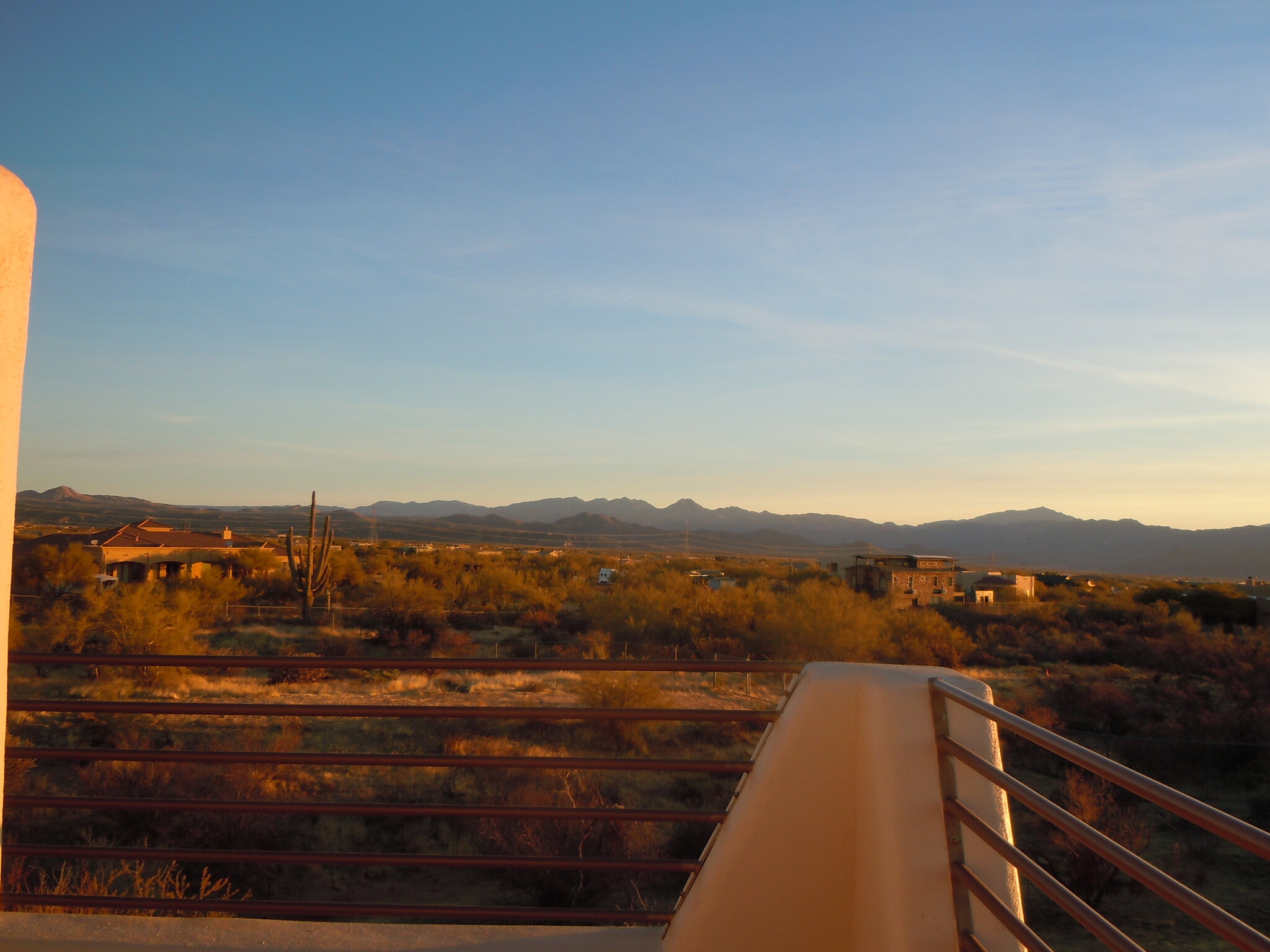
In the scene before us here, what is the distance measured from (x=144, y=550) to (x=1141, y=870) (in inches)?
1663

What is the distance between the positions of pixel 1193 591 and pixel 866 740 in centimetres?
4439

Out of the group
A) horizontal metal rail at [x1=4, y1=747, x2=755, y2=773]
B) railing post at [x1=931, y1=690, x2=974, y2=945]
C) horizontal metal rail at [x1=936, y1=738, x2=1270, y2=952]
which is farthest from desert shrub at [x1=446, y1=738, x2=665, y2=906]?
horizontal metal rail at [x1=936, y1=738, x2=1270, y2=952]

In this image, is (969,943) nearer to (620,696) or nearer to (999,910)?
(999,910)

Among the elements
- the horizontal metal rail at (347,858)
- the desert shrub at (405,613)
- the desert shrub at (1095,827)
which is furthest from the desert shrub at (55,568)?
the horizontal metal rail at (347,858)

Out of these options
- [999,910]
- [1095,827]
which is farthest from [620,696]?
[999,910]

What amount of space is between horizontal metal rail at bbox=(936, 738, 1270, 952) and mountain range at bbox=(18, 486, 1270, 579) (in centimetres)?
8778

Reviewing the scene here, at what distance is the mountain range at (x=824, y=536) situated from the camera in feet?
324

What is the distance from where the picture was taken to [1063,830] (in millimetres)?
1775

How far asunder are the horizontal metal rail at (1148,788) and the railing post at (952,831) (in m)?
0.19

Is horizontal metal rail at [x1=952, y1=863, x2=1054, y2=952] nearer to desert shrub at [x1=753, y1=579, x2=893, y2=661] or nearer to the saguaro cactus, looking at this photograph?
desert shrub at [x1=753, y1=579, x2=893, y2=661]

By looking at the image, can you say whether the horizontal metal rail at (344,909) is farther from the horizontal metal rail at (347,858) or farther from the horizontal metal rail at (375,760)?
the horizontal metal rail at (375,760)

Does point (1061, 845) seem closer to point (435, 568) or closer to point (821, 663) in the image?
point (821, 663)

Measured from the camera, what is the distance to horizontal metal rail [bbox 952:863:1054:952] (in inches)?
69.5

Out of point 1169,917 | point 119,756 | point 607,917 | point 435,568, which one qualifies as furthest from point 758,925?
point 435,568
